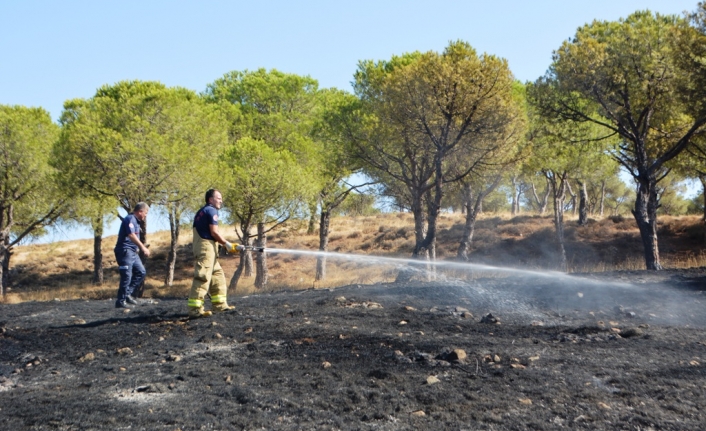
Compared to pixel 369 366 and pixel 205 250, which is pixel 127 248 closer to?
pixel 205 250

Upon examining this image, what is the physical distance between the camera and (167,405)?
15.5 ft

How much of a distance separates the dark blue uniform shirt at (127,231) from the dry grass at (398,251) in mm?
13015

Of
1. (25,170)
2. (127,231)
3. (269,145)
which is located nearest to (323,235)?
(269,145)

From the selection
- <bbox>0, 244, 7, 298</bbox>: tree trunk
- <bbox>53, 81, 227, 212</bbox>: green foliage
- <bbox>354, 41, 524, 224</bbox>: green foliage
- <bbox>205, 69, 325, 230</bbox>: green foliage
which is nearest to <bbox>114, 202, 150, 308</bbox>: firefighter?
<bbox>53, 81, 227, 212</bbox>: green foliage

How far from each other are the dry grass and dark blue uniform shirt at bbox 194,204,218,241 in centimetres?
1474

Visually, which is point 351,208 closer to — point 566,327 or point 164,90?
point 164,90

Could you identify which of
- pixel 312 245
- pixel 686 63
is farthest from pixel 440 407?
pixel 312 245

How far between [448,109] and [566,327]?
11.6 meters

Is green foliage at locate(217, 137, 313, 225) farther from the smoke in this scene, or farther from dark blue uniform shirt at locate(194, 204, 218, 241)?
dark blue uniform shirt at locate(194, 204, 218, 241)

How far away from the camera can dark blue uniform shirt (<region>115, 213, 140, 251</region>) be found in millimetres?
10688

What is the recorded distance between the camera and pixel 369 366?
577 centimetres

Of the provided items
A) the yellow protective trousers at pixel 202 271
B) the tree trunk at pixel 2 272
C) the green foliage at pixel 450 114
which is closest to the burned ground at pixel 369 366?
the yellow protective trousers at pixel 202 271

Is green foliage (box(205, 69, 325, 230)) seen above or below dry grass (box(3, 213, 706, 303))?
above

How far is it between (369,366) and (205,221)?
4310 millimetres
